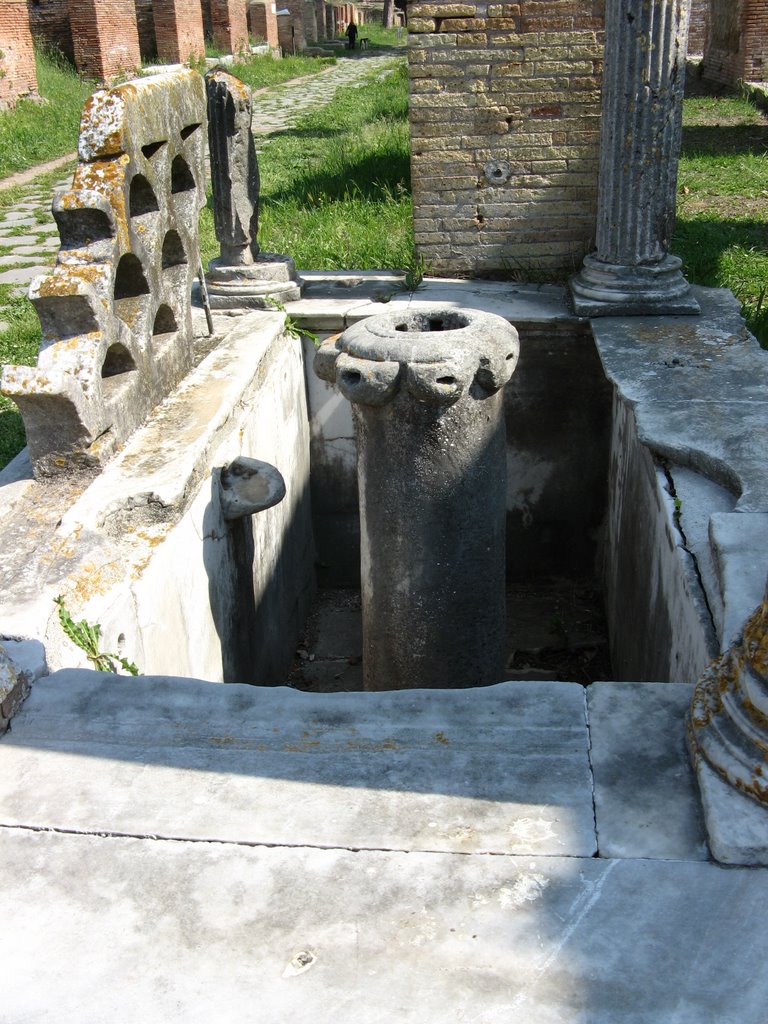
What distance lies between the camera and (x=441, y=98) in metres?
5.89

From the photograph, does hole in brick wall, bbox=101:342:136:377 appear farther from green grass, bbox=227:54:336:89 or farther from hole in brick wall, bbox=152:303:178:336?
green grass, bbox=227:54:336:89

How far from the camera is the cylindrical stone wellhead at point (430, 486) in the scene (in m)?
3.35

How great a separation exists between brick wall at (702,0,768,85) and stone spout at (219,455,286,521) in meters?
16.1

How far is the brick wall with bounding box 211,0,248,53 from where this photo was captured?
2358 cm

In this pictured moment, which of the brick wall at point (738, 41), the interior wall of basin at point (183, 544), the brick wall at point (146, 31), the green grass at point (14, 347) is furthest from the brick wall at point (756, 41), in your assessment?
the interior wall of basin at point (183, 544)

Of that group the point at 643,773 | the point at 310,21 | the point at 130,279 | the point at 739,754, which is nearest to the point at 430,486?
the point at 130,279

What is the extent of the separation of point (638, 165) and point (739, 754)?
406 cm

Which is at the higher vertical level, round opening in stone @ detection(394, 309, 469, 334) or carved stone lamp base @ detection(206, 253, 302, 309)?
round opening in stone @ detection(394, 309, 469, 334)

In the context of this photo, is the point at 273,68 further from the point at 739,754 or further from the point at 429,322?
the point at 739,754

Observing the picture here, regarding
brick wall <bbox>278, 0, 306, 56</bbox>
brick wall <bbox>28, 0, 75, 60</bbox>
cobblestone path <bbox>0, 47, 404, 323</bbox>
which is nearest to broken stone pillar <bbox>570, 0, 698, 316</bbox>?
cobblestone path <bbox>0, 47, 404, 323</bbox>

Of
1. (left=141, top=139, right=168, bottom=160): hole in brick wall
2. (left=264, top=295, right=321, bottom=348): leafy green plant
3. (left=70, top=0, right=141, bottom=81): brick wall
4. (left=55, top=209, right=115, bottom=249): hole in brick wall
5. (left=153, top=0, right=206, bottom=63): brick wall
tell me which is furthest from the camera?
(left=153, top=0, right=206, bottom=63): brick wall

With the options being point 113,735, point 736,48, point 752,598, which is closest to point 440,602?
point 752,598

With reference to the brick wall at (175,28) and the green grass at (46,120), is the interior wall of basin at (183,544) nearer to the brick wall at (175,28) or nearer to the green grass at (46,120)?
the green grass at (46,120)

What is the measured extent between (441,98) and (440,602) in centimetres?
354
